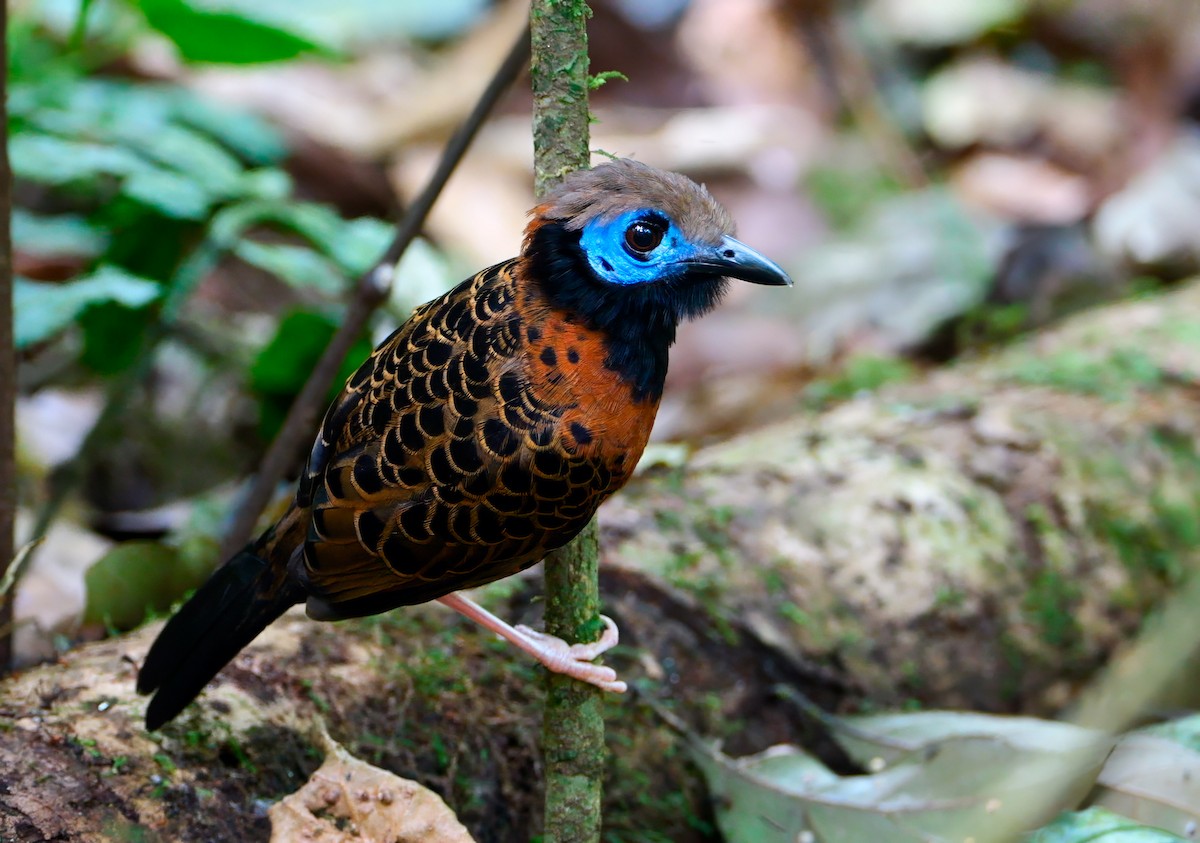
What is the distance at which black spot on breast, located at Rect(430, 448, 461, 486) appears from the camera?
237 cm

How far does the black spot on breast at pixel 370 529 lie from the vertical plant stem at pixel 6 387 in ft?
3.43

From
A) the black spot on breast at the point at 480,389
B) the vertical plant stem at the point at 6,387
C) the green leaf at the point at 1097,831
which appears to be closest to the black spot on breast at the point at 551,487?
the black spot on breast at the point at 480,389

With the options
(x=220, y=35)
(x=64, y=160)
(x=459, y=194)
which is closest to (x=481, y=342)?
(x=64, y=160)

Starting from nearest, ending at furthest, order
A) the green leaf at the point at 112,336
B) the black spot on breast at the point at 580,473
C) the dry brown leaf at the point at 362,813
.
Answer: the dry brown leaf at the point at 362,813
the black spot on breast at the point at 580,473
the green leaf at the point at 112,336

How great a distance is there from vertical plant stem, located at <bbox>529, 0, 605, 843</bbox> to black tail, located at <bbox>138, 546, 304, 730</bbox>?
57 centimetres

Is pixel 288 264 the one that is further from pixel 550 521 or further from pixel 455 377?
pixel 550 521

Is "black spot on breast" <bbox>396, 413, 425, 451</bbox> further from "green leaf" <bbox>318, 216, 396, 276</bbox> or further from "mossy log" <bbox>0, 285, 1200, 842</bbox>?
"green leaf" <bbox>318, 216, 396, 276</bbox>

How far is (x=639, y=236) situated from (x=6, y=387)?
1624mm

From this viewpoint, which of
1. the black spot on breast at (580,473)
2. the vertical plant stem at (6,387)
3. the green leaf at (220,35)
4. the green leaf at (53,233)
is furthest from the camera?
the green leaf at (53,233)

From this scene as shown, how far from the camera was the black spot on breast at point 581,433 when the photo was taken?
238cm

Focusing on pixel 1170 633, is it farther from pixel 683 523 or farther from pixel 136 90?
pixel 136 90

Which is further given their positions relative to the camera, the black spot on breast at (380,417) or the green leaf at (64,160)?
the green leaf at (64,160)

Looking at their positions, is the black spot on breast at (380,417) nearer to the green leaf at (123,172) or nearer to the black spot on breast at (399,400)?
the black spot on breast at (399,400)

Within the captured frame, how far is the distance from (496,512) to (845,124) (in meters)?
6.60
